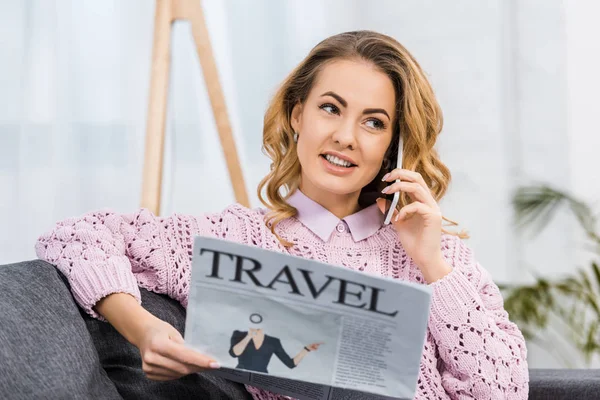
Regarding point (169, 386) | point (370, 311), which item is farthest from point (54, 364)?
point (370, 311)

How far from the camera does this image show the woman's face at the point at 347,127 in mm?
1381

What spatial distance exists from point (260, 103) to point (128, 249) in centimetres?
122

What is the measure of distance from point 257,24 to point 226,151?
670mm

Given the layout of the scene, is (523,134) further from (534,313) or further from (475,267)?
(475,267)

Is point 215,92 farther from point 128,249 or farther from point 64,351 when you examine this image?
point 64,351

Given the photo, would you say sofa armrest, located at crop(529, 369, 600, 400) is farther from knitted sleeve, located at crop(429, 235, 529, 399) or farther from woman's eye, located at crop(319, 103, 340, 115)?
woman's eye, located at crop(319, 103, 340, 115)

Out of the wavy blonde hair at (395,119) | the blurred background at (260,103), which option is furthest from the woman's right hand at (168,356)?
the blurred background at (260,103)

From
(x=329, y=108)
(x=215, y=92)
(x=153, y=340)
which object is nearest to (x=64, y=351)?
(x=153, y=340)

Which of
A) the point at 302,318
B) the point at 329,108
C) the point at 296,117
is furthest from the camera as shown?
the point at 296,117

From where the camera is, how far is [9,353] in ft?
3.18

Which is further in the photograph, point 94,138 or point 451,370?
point 94,138

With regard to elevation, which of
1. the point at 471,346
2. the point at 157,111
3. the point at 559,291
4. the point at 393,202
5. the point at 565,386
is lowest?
the point at 559,291

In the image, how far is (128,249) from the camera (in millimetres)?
1309

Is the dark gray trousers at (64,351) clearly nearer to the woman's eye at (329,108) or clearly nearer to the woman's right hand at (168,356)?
the woman's right hand at (168,356)
